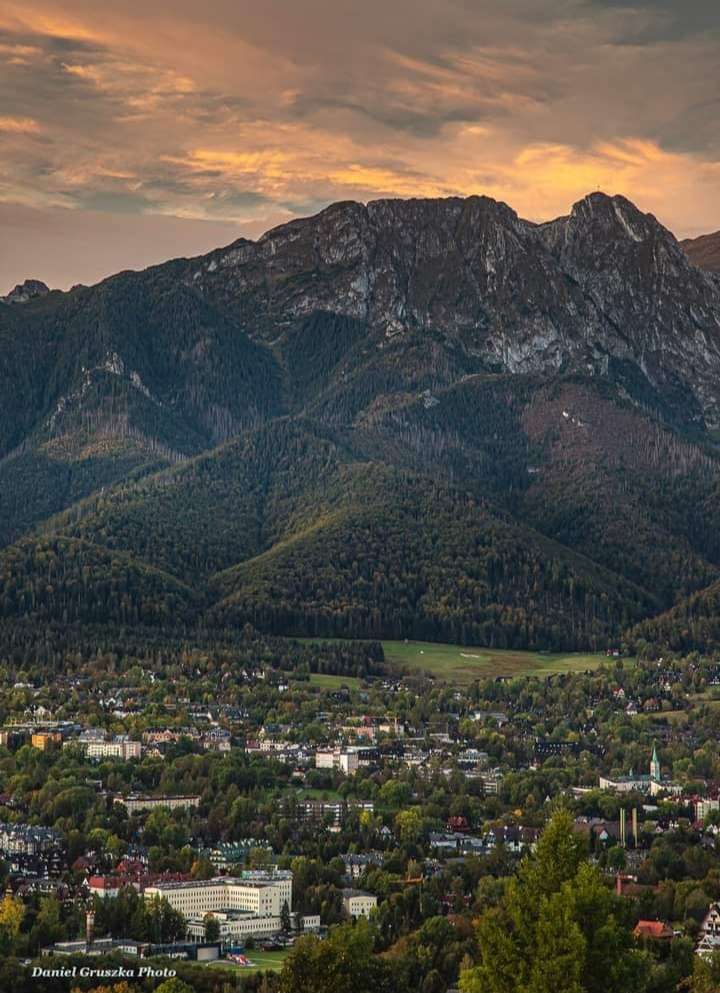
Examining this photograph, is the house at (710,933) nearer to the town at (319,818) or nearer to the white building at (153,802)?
the town at (319,818)

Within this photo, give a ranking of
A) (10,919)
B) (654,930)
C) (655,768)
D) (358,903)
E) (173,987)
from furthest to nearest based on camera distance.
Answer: (655,768), (358,903), (10,919), (654,930), (173,987)

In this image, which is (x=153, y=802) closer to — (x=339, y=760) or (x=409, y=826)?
(x=409, y=826)

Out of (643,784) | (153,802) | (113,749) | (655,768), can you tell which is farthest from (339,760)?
(153,802)

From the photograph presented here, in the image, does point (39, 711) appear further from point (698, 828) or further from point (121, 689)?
point (698, 828)

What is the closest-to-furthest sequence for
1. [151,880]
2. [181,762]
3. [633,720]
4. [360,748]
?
[151,880]
[181,762]
[360,748]
[633,720]

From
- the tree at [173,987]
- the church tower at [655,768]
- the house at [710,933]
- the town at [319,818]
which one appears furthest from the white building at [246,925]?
the church tower at [655,768]

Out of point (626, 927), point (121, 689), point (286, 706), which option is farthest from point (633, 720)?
point (626, 927)
